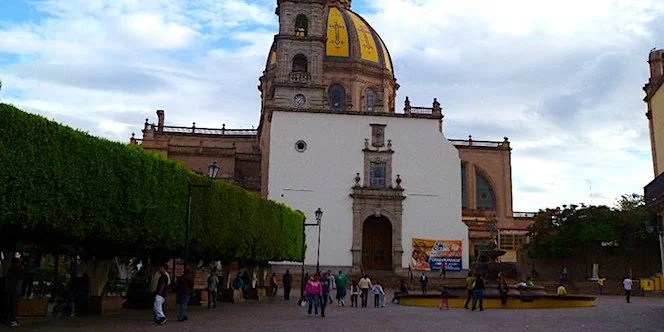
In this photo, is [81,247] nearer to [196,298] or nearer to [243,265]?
[196,298]

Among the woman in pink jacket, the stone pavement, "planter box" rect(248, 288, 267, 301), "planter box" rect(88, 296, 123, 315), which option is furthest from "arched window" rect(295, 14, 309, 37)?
"planter box" rect(88, 296, 123, 315)

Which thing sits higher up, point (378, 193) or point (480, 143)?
point (480, 143)

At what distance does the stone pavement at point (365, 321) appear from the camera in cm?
1459

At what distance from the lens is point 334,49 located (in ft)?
192

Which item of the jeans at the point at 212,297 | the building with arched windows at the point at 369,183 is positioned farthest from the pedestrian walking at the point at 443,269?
the jeans at the point at 212,297

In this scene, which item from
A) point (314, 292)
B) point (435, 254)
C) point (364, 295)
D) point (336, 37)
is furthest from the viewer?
point (336, 37)

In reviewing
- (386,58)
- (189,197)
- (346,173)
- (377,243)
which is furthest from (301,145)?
(189,197)

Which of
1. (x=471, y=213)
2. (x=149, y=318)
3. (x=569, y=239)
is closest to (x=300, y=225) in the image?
(x=149, y=318)

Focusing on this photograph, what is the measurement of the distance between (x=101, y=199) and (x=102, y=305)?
3.66 metres

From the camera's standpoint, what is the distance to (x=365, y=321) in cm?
1689

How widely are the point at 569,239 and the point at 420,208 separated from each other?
919 centimetres

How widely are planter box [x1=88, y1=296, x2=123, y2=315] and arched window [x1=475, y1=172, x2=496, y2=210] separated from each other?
45.1 m

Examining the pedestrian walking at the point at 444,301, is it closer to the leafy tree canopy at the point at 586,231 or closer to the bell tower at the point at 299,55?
the leafy tree canopy at the point at 586,231

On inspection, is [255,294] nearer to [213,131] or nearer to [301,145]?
[301,145]
